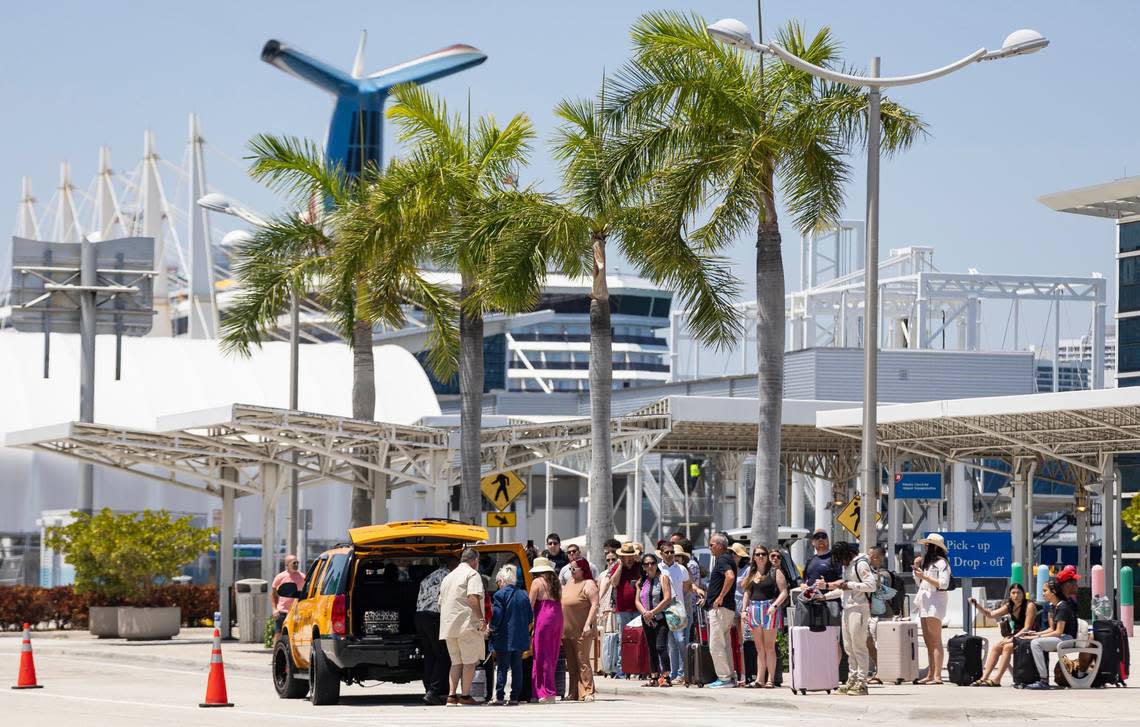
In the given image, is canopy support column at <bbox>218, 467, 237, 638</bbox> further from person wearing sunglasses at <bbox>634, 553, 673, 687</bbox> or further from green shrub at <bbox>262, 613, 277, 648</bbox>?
person wearing sunglasses at <bbox>634, 553, 673, 687</bbox>

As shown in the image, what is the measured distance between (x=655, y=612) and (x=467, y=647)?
3.31 meters

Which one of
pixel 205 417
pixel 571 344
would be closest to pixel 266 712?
pixel 205 417

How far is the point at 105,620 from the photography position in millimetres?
36844

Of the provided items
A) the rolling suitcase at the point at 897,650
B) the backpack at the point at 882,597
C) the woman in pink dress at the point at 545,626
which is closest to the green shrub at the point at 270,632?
the woman in pink dress at the point at 545,626

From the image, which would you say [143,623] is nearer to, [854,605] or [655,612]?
[655,612]

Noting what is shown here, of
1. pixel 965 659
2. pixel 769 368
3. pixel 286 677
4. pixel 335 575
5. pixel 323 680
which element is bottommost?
pixel 286 677

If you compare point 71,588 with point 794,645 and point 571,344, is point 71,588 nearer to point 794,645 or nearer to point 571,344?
point 794,645

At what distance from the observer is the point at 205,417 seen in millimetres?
32438

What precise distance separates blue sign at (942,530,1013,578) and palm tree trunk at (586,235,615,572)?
A: 562 centimetres

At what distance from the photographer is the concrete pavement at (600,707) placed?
17.4 m

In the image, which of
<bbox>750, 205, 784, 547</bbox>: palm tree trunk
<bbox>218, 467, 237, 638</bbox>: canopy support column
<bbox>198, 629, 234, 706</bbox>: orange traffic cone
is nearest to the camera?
<bbox>198, 629, 234, 706</bbox>: orange traffic cone

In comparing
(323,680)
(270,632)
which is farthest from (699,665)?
(270,632)

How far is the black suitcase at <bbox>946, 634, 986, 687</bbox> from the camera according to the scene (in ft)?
69.7

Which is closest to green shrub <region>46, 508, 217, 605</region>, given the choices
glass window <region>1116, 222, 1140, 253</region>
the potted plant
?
the potted plant
